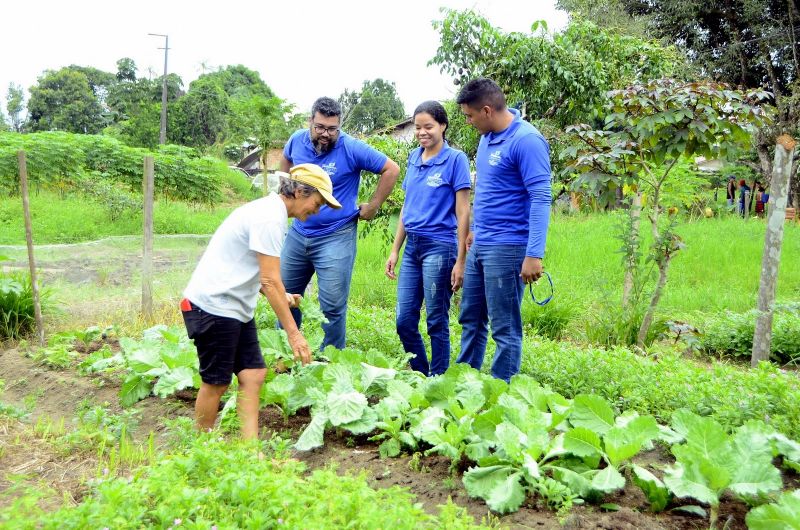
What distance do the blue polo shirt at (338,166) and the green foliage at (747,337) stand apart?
137 inches

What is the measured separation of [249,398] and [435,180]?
194 cm

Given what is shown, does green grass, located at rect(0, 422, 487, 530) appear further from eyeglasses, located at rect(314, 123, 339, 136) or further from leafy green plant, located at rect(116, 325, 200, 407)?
eyeglasses, located at rect(314, 123, 339, 136)

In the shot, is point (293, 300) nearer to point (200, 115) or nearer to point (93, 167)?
point (93, 167)

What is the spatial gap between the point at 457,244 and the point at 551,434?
1.70 m

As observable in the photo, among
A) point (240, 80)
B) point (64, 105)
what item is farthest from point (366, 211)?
point (240, 80)

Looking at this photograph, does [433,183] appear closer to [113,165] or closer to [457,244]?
[457,244]

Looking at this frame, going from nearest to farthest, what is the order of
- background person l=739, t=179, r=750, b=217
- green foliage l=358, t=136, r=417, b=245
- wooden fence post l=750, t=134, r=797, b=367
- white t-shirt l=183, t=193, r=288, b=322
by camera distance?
white t-shirt l=183, t=193, r=288, b=322 → wooden fence post l=750, t=134, r=797, b=367 → green foliage l=358, t=136, r=417, b=245 → background person l=739, t=179, r=750, b=217

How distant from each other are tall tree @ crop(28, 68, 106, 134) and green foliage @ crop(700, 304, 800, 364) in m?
42.4

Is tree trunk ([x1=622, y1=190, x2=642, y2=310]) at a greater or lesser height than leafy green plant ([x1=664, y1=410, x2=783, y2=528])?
greater

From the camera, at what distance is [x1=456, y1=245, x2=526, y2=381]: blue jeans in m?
4.18

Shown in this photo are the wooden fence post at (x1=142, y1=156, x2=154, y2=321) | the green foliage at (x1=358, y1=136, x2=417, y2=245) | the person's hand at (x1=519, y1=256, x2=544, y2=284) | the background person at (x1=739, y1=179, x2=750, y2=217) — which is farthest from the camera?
the background person at (x1=739, y1=179, x2=750, y2=217)

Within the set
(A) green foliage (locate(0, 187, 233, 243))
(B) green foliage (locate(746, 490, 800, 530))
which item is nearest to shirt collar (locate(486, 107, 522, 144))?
(B) green foliage (locate(746, 490, 800, 530))

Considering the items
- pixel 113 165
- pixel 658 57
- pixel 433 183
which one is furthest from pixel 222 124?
pixel 433 183

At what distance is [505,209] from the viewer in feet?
13.8
